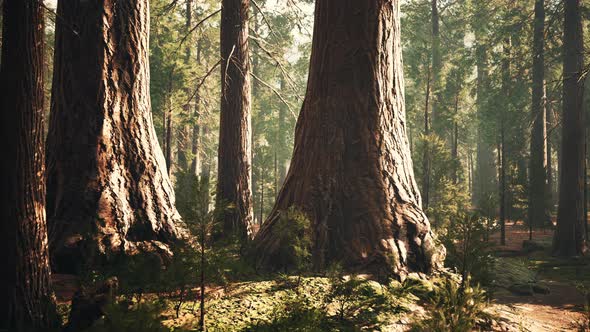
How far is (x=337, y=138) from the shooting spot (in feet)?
24.5

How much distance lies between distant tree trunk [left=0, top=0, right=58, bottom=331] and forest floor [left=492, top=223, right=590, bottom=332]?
19.4 ft

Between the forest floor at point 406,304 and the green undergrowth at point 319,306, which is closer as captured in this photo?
the green undergrowth at point 319,306

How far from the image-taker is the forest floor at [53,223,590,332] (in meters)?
4.99

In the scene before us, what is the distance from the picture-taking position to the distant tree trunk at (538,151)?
1961 cm

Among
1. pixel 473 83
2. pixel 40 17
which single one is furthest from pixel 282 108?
pixel 40 17

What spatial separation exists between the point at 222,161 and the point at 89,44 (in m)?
5.12

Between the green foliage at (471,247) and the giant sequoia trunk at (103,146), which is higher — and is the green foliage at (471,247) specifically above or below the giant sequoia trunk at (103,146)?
below

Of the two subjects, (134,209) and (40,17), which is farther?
(134,209)

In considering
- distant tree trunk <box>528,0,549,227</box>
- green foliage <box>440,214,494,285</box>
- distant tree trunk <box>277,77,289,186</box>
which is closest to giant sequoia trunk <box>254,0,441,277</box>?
green foliage <box>440,214,494,285</box>

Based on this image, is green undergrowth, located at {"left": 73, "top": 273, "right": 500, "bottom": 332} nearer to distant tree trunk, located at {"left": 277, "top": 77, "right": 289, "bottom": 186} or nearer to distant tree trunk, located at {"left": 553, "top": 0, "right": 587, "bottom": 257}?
distant tree trunk, located at {"left": 553, "top": 0, "right": 587, "bottom": 257}

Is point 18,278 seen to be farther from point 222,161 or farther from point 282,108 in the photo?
point 282,108

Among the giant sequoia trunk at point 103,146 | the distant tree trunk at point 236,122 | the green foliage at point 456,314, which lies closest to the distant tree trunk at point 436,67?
the distant tree trunk at point 236,122

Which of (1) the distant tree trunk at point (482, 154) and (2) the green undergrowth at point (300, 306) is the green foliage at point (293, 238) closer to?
(2) the green undergrowth at point (300, 306)

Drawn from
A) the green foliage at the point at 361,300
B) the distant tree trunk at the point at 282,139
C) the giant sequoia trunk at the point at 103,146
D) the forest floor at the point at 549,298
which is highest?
Result: the distant tree trunk at the point at 282,139
